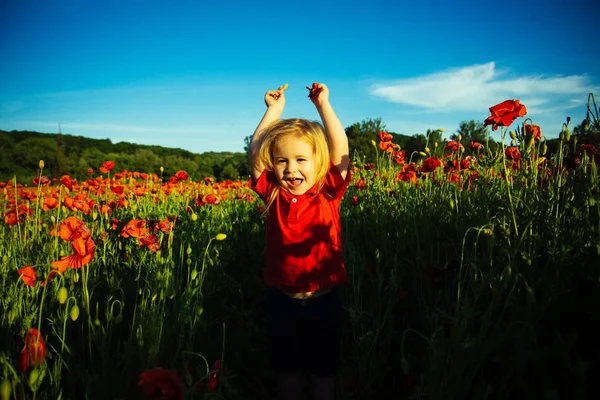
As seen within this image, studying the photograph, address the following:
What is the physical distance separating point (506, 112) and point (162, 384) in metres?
1.80

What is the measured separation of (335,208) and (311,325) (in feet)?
1.74

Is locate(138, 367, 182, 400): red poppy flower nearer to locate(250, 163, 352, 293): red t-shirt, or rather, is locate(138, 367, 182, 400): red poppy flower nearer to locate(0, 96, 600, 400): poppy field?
locate(0, 96, 600, 400): poppy field

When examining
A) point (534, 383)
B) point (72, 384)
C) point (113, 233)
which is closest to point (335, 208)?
point (534, 383)

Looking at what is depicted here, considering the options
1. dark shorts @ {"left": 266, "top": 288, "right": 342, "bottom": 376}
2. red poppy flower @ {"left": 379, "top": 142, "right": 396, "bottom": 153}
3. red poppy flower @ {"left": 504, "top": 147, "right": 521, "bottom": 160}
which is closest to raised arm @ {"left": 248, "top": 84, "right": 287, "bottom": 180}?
dark shorts @ {"left": 266, "top": 288, "right": 342, "bottom": 376}

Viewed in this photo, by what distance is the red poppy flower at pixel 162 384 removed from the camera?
0.69 m

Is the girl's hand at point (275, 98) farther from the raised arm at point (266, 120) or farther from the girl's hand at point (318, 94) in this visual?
the girl's hand at point (318, 94)

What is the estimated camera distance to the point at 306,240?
4.82 feet

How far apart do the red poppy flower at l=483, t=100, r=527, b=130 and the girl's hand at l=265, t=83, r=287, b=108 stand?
1029 millimetres

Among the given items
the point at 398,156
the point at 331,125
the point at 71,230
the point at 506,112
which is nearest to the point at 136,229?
the point at 71,230

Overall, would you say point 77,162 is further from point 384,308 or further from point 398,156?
point 384,308

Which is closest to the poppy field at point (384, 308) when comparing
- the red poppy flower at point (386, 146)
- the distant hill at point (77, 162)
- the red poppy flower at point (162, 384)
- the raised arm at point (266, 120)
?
the red poppy flower at point (162, 384)

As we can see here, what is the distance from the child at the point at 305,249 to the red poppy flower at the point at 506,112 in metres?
0.77

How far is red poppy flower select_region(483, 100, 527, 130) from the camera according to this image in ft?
5.24

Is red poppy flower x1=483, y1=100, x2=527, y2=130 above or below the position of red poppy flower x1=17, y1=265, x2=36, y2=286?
above
